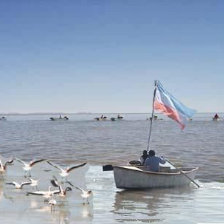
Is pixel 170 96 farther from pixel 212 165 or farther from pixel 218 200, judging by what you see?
pixel 212 165

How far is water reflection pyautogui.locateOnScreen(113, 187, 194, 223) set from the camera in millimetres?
16016

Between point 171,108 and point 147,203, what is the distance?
19.7 feet

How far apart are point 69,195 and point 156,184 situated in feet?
15.6

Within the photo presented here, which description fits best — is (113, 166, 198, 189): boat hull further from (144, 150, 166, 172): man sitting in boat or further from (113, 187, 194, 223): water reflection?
(144, 150, 166, 172): man sitting in boat

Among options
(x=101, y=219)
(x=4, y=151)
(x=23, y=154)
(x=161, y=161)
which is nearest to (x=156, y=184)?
(x=161, y=161)

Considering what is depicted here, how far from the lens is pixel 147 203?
60.7 feet

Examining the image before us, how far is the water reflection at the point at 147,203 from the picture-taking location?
16.0m

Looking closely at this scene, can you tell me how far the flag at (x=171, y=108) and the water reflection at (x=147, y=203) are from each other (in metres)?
3.40

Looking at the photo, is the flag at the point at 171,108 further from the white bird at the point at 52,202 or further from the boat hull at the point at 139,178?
the white bird at the point at 52,202

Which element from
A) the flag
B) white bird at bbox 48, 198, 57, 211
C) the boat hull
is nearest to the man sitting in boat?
the boat hull

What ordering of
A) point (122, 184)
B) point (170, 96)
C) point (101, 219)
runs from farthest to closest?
point (170, 96)
point (122, 184)
point (101, 219)

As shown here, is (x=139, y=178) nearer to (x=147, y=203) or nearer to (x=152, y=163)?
(x=152, y=163)

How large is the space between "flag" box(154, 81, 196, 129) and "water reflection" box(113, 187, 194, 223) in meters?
3.40

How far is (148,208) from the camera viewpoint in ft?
57.7
